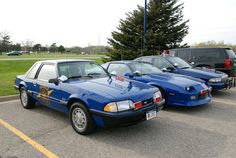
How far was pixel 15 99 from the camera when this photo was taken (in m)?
7.34

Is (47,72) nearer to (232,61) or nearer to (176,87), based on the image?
(176,87)

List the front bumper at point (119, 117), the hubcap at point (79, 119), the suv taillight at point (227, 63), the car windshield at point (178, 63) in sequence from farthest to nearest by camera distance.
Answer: the suv taillight at point (227, 63) < the car windshield at point (178, 63) < the hubcap at point (79, 119) < the front bumper at point (119, 117)

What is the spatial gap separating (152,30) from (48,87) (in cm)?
1425

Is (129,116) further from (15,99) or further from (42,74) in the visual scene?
(15,99)

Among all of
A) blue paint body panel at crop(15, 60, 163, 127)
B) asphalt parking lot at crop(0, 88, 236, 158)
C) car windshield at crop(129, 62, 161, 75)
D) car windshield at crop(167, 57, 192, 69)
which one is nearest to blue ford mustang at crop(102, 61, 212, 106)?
car windshield at crop(129, 62, 161, 75)

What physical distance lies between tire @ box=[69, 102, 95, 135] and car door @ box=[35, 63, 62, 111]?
553 millimetres

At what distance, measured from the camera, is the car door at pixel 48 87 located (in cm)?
482

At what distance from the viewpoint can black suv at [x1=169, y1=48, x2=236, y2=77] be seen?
9.45 metres

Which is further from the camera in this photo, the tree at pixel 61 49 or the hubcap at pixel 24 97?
the tree at pixel 61 49

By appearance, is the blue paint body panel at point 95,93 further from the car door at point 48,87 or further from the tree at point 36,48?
the tree at point 36,48

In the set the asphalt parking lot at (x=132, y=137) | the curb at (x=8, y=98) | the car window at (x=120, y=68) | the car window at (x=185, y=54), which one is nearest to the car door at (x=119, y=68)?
the car window at (x=120, y=68)

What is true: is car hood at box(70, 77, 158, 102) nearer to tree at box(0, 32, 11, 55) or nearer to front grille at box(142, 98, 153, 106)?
front grille at box(142, 98, 153, 106)

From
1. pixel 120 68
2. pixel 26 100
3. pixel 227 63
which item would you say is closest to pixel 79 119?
pixel 26 100

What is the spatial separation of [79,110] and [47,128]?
0.94 metres
